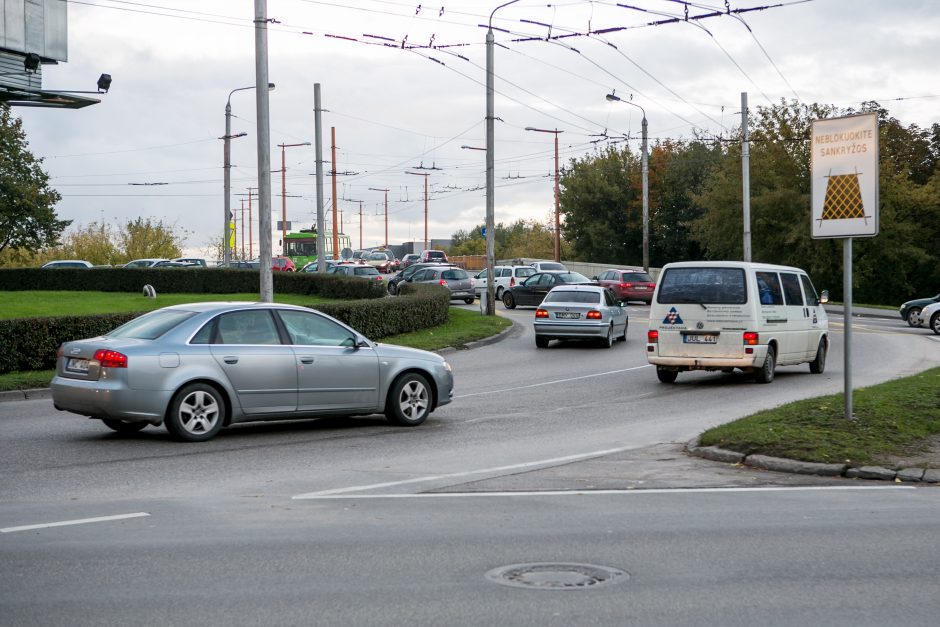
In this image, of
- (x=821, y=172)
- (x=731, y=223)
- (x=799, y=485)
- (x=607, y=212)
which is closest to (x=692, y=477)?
Result: (x=799, y=485)

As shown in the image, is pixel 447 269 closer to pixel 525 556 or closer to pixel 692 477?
pixel 692 477

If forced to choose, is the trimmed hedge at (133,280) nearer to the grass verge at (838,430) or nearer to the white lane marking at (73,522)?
the grass verge at (838,430)

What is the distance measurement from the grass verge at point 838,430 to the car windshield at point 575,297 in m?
14.3

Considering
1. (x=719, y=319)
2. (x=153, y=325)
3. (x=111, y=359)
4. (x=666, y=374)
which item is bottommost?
(x=666, y=374)

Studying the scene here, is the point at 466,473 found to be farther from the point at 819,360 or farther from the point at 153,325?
the point at 819,360

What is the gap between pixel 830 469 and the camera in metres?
10.5

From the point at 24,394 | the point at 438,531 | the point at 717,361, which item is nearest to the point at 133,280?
the point at 24,394

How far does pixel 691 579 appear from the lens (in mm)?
6371

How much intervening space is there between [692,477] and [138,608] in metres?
5.91

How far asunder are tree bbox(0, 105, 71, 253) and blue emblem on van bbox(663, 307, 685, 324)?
5016 cm

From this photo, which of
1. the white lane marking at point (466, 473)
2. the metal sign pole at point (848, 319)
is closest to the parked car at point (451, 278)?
the metal sign pole at point (848, 319)

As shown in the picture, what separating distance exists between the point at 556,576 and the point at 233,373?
6836 millimetres

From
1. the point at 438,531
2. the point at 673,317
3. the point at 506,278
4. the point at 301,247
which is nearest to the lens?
the point at 438,531

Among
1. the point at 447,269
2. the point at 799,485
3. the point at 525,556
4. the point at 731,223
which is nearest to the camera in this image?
the point at 525,556
